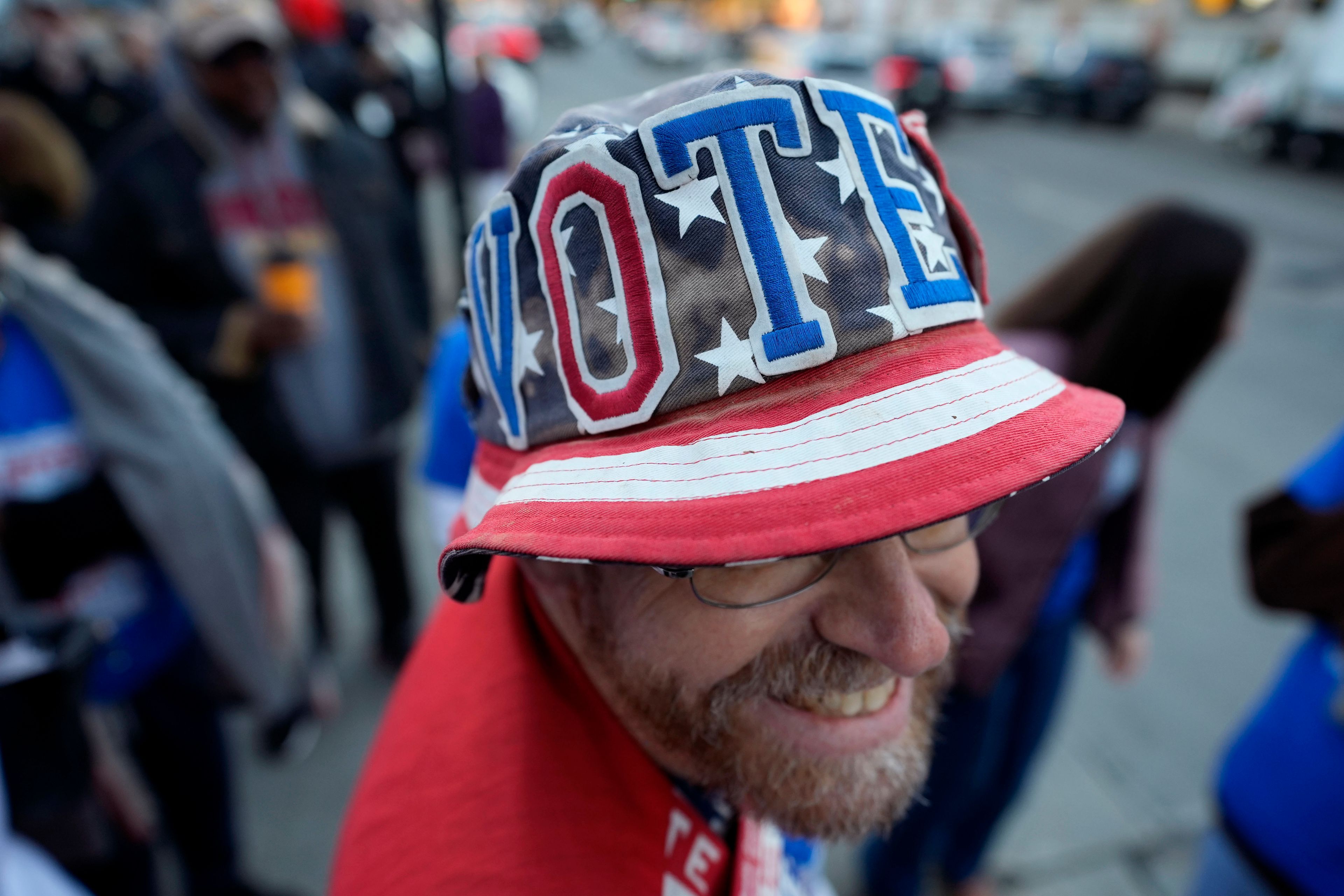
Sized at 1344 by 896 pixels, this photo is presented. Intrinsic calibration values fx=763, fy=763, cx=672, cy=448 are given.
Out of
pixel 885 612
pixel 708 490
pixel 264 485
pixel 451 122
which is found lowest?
pixel 264 485

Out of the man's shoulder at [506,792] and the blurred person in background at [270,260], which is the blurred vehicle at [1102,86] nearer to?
the blurred person in background at [270,260]

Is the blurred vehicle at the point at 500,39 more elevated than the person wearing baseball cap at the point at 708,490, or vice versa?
the blurred vehicle at the point at 500,39

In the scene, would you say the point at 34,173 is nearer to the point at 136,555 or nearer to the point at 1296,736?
the point at 136,555

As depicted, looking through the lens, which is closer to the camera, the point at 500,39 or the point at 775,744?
the point at 775,744

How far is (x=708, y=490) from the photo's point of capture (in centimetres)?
70

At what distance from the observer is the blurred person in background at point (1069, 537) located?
183cm

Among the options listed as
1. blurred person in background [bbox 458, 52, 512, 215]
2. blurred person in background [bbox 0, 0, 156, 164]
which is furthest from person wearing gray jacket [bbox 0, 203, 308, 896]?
blurred person in background [bbox 0, 0, 156, 164]

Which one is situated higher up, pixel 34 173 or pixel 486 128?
pixel 34 173

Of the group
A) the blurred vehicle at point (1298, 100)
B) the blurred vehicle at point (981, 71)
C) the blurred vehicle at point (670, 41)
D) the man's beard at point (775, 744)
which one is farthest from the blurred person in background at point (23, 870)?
the blurred vehicle at point (670, 41)

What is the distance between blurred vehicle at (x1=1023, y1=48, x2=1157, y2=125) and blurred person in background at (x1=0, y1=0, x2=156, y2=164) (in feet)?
56.1

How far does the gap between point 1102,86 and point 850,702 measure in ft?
62.5

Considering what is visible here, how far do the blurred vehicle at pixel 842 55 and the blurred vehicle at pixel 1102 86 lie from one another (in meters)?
3.95

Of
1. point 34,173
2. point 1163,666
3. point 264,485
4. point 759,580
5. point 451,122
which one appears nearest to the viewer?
point 759,580

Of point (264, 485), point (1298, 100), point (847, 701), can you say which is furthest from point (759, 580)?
point (1298, 100)
